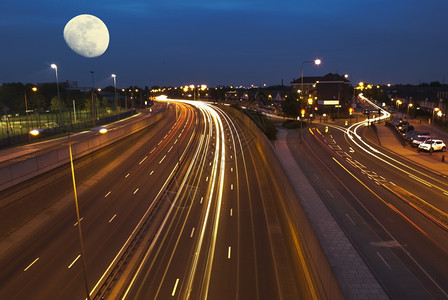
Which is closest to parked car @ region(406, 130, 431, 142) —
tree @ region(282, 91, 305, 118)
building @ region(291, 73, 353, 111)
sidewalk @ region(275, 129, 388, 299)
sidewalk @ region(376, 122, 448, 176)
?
sidewalk @ region(376, 122, 448, 176)

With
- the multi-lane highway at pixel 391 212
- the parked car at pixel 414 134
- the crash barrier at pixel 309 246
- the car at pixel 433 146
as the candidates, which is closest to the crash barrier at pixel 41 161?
the crash barrier at pixel 309 246

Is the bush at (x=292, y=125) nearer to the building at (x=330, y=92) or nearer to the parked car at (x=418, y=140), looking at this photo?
the parked car at (x=418, y=140)

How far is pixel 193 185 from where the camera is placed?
3097cm

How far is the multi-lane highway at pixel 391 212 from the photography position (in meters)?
13.8

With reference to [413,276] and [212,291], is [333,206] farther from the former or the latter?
[212,291]

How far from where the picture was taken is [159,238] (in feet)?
66.1

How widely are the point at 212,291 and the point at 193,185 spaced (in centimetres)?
1693

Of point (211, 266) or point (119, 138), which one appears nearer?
point (211, 266)

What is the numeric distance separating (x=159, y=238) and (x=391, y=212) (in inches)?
563

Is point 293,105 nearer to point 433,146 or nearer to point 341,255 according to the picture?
point 433,146

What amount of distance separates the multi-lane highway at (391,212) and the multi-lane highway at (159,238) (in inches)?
137

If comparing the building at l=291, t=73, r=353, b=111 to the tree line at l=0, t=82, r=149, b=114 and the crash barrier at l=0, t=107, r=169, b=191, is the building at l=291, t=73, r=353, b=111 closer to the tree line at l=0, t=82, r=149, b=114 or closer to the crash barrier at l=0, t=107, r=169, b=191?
the tree line at l=0, t=82, r=149, b=114

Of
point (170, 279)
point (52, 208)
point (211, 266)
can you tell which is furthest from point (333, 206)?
point (52, 208)

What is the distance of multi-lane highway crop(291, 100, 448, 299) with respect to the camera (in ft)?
45.1
